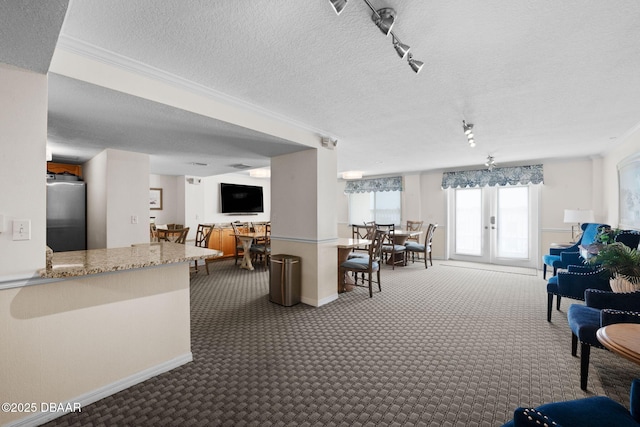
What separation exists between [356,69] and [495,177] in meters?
5.83

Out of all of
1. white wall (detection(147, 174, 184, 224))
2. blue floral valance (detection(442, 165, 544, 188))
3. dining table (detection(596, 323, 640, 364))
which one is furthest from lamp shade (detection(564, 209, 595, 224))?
white wall (detection(147, 174, 184, 224))

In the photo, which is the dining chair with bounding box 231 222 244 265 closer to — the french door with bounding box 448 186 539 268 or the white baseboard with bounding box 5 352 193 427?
the white baseboard with bounding box 5 352 193 427

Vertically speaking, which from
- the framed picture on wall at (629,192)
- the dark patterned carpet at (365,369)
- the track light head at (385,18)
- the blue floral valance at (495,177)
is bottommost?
the dark patterned carpet at (365,369)

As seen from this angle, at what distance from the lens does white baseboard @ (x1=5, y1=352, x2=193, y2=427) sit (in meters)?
1.76

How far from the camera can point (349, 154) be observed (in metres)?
5.43

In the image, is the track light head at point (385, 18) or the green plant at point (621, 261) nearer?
the track light head at point (385, 18)

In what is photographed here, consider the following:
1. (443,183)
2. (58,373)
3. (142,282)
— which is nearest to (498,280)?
(443,183)

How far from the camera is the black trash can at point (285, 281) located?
3.94 meters

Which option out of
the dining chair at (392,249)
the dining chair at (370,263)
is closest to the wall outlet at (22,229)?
the dining chair at (370,263)

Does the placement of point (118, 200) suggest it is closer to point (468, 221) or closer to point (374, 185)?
point (374, 185)

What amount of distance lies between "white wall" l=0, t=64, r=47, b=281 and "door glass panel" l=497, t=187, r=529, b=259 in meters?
7.82

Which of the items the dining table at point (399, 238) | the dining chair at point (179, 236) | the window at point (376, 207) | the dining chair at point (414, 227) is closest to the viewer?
the dining chair at point (179, 236)

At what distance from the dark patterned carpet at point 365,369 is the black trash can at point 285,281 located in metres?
0.12

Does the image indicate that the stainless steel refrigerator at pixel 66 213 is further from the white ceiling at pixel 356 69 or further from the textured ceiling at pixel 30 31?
the textured ceiling at pixel 30 31
